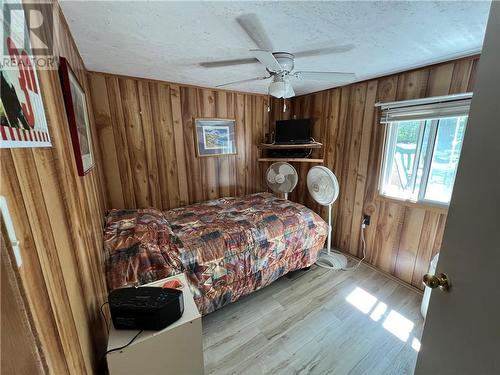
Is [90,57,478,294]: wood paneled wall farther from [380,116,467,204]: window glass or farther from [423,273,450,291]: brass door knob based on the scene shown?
[423,273,450,291]: brass door knob

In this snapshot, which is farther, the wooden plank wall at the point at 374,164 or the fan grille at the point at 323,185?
the fan grille at the point at 323,185

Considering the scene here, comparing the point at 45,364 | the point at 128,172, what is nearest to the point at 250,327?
the point at 45,364

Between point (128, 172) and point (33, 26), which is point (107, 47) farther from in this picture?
point (128, 172)

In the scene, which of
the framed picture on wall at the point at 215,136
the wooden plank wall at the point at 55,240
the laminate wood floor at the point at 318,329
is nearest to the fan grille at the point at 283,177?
the framed picture on wall at the point at 215,136

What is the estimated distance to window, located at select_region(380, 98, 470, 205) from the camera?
1872mm

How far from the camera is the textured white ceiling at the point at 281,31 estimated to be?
110 cm

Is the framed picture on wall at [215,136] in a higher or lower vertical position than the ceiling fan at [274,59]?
lower

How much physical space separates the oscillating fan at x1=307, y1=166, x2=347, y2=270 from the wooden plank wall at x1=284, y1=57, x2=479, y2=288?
0.33 m

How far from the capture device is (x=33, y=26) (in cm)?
67

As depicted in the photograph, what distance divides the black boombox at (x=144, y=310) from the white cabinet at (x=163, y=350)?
0.11 feet

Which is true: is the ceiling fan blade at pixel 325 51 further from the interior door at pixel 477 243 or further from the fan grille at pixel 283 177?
the fan grille at pixel 283 177

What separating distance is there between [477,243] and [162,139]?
271cm

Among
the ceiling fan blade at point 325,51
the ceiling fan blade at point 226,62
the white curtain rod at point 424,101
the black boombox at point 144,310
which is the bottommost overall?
the black boombox at point 144,310

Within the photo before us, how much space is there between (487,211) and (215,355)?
1739 mm
